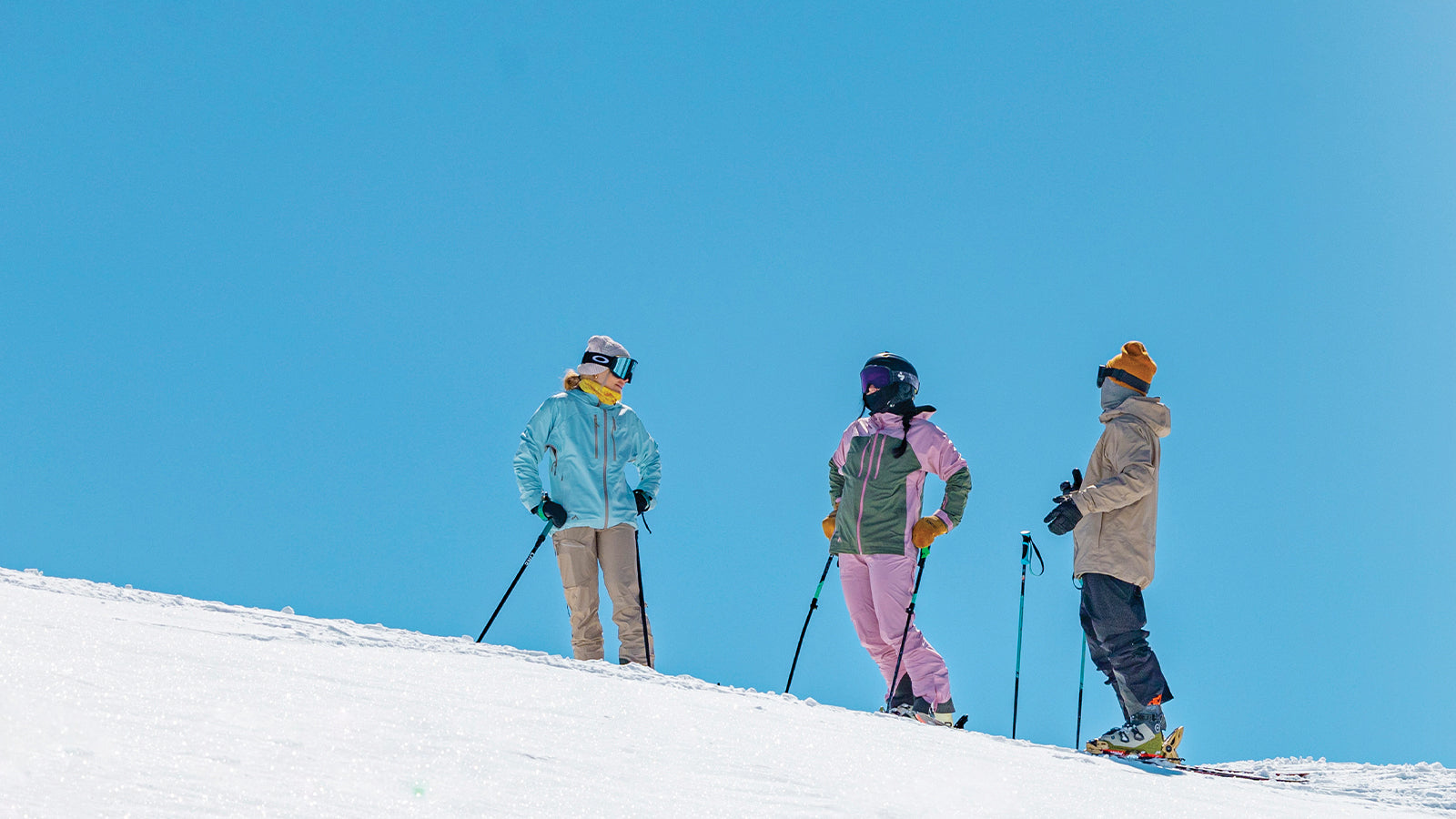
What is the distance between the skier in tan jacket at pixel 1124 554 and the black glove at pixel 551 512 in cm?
334

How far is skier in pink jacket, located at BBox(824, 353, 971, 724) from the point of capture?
25.3 ft

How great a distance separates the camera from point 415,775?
3.18 m

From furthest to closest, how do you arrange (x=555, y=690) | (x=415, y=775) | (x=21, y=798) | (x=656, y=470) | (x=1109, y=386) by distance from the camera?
(x=656, y=470), (x=1109, y=386), (x=555, y=690), (x=415, y=775), (x=21, y=798)

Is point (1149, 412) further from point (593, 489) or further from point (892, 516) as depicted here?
point (593, 489)

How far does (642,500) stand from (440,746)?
5.26 m

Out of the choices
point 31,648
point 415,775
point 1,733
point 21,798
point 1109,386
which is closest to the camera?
point 21,798

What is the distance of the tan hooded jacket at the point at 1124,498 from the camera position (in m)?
6.74

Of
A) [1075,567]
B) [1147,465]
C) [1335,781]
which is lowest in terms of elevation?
[1335,781]

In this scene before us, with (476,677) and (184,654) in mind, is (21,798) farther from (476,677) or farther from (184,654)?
(476,677)

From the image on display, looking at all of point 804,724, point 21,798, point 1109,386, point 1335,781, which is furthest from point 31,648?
point 1335,781

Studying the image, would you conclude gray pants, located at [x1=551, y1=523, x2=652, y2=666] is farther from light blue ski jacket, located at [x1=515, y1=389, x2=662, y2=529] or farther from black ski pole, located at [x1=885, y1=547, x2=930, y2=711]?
black ski pole, located at [x1=885, y1=547, x2=930, y2=711]

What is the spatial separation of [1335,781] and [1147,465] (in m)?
2.06

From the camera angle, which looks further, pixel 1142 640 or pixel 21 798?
pixel 1142 640

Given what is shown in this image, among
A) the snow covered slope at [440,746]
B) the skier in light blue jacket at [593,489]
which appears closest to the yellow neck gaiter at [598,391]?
the skier in light blue jacket at [593,489]
